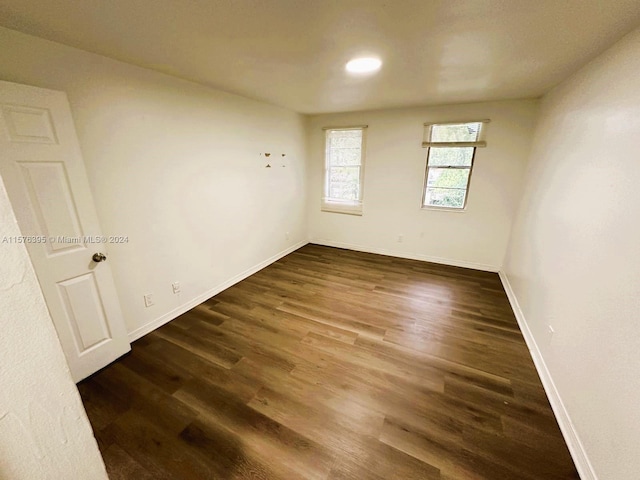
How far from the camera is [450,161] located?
3.75 metres

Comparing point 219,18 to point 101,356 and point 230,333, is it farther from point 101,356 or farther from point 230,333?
point 101,356

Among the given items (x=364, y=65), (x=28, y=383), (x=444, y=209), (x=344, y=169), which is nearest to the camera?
(x=28, y=383)

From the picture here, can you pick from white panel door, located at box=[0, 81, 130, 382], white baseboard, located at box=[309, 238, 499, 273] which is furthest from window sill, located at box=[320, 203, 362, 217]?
white panel door, located at box=[0, 81, 130, 382]

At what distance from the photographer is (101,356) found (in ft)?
6.60

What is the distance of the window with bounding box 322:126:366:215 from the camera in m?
4.34

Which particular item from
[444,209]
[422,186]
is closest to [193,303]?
[422,186]

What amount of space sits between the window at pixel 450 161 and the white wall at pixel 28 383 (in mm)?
4163

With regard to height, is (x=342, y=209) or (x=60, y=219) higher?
(x=60, y=219)

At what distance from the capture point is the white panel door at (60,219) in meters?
1.51

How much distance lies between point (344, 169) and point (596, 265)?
3.54 meters

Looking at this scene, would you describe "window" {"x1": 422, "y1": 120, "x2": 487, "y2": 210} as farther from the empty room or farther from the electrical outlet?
the electrical outlet

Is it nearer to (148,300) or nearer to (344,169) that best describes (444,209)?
(344,169)

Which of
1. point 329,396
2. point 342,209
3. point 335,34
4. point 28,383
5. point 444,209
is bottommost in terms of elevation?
point 329,396

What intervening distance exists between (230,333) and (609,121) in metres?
3.22
